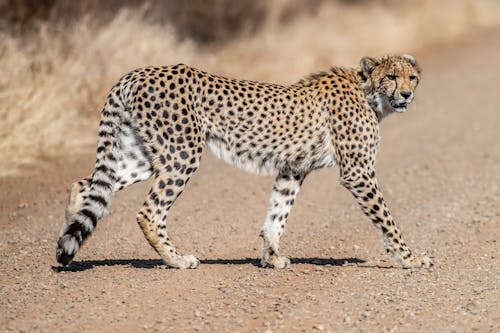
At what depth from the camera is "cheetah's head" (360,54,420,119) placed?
7086 mm

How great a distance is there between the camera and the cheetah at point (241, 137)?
258 inches

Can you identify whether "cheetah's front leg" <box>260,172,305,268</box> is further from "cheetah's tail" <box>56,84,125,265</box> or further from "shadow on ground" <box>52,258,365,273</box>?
"cheetah's tail" <box>56,84,125,265</box>

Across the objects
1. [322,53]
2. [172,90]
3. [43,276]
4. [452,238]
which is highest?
[322,53]

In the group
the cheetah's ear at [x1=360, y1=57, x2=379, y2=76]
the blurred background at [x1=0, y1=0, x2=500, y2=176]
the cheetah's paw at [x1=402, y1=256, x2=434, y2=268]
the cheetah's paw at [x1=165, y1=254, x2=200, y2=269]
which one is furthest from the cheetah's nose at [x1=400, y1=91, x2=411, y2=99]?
the blurred background at [x1=0, y1=0, x2=500, y2=176]

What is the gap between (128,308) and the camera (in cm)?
566

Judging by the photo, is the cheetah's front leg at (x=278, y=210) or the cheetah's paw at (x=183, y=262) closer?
the cheetah's paw at (x=183, y=262)

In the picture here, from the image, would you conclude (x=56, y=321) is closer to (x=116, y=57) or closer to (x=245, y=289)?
(x=245, y=289)

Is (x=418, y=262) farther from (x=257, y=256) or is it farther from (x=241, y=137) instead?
(x=241, y=137)

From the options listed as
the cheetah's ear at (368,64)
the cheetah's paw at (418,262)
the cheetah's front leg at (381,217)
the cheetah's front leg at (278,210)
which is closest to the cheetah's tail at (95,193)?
the cheetah's front leg at (278,210)

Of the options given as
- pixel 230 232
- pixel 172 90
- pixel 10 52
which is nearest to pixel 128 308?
pixel 172 90

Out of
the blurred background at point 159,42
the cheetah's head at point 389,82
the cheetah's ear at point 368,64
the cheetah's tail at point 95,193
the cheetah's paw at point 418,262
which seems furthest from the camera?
the blurred background at point 159,42

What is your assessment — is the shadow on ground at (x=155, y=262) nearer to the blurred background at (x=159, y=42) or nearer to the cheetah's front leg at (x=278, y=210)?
the cheetah's front leg at (x=278, y=210)

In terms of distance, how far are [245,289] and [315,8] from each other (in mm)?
12400

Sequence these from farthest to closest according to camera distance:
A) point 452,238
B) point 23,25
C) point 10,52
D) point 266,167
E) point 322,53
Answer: point 322,53 < point 23,25 < point 10,52 < point 452,238 < point 266,167
